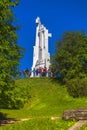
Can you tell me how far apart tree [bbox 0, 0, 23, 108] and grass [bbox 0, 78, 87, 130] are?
6.59ft

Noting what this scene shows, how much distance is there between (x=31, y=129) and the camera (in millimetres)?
19859

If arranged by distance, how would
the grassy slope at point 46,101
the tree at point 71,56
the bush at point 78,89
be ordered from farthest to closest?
the tree at point 71,56, the bush at point 78,89, the grassy slope at point 46,101

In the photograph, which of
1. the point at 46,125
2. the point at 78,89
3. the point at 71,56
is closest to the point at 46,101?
the point at 78,89

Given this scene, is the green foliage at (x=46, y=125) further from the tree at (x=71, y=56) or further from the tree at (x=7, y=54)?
the tree at (x=71, y=56)

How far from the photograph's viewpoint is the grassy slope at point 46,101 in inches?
1492

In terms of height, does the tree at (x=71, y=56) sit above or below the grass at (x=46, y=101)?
above

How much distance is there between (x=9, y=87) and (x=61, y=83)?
4497 cm

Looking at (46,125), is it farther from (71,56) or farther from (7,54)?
(71,56)

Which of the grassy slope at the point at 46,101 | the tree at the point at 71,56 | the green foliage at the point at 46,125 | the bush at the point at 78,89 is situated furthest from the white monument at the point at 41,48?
the green foliage at the point at 46,125

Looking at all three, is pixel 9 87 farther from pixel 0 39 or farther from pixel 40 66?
pixel 40 66

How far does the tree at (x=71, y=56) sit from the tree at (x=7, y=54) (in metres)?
41.1

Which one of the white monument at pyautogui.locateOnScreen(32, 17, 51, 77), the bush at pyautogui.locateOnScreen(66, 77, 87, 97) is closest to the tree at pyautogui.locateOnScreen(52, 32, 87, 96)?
the bush at pyautogui.locateOnScreen(66, 77, 87, 97)

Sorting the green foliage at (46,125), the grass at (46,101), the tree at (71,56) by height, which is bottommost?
the green foliage at (46,125)

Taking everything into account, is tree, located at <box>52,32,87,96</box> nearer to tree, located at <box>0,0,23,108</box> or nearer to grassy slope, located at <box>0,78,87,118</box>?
grassy slope, located at <box>0,78,87,118</box>
